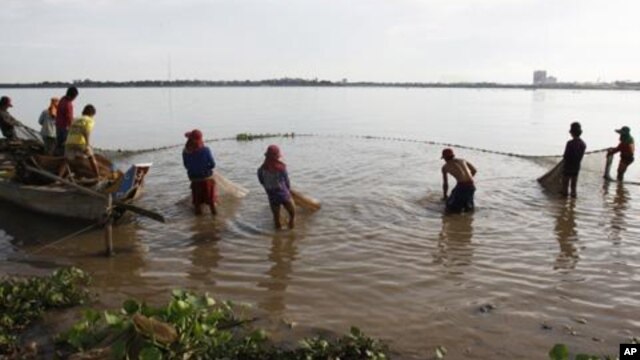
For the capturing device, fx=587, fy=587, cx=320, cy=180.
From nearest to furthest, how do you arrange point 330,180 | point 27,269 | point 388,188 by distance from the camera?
point 27,269
point 388,188
point 330,180

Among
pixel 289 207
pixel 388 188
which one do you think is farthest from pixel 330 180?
pixel 289 207

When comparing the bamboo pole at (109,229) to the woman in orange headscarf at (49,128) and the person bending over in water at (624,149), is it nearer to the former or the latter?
the woman in orange headscarf at (49,128)

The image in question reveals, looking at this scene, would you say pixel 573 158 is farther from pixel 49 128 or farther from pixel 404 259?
pixel 49 128

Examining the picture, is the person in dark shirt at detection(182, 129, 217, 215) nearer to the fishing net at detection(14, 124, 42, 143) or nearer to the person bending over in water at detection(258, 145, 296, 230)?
the person bending over in water at detection(258, 145, 296, 230)

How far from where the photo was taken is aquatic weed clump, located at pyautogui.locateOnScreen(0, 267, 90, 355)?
5.41 m

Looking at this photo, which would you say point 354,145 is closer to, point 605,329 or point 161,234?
point 161,234

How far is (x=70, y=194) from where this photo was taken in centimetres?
1003

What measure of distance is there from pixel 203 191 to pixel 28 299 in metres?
4.54

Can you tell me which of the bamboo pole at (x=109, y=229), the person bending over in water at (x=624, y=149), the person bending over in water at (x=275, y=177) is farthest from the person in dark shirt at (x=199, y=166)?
the person bending over in water at (x=624, y=149)

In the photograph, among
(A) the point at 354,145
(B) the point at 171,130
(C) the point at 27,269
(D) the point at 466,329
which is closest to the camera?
(D) the point at 466,329

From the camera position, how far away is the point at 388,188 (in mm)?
13898

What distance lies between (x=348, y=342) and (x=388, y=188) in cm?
902

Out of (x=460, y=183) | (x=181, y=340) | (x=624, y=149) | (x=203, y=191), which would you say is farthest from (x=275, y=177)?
(x=624, y=149)

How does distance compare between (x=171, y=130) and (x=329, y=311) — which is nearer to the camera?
(x=329, y=311)
